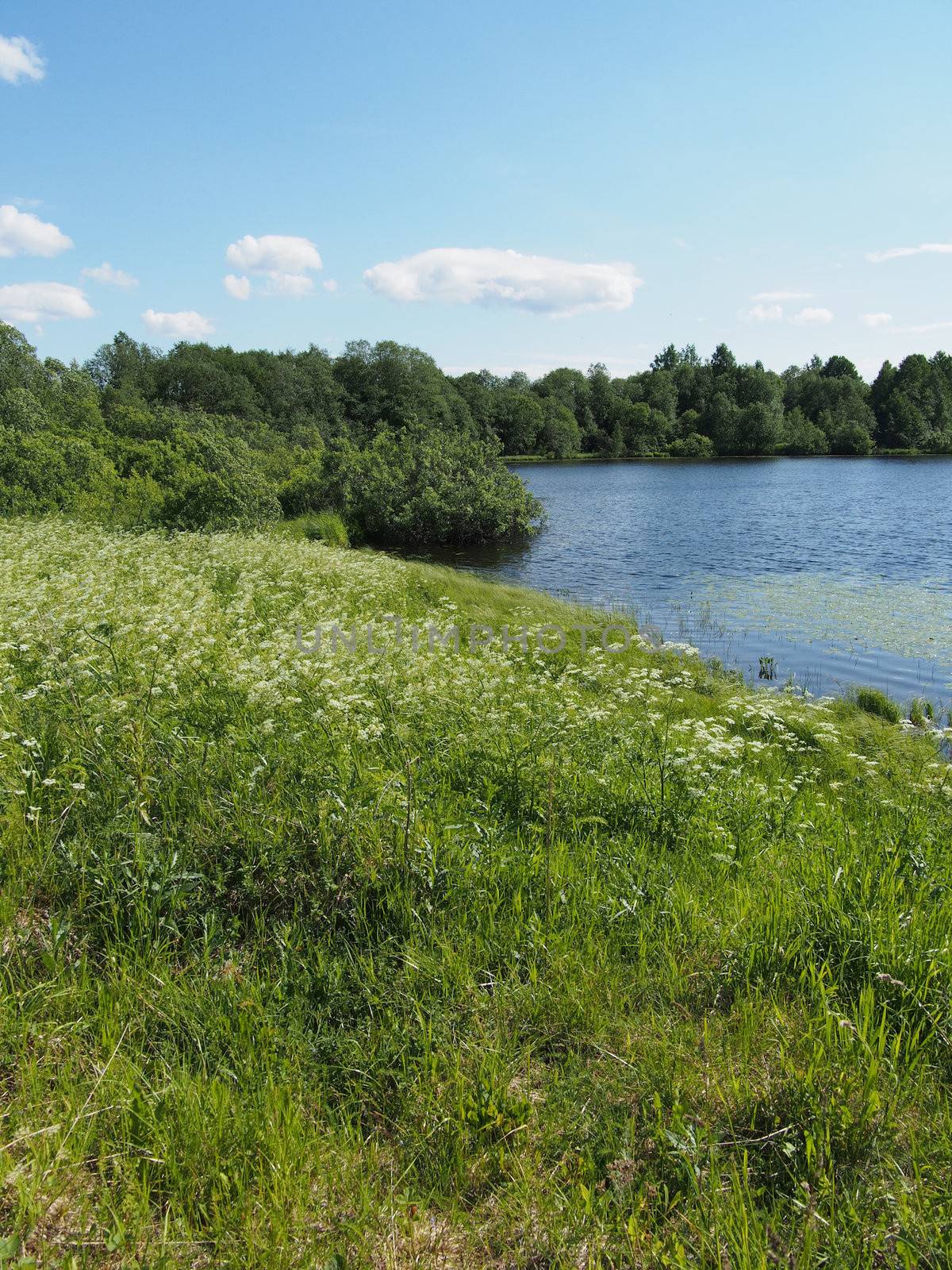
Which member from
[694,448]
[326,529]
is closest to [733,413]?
[694,448]

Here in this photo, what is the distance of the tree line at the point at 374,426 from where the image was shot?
25327 mm

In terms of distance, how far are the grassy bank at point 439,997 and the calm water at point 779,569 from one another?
9398 mm

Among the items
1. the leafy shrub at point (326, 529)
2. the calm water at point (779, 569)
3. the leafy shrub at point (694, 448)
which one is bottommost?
the calm water at point (779, 569)

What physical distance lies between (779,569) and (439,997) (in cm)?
2454

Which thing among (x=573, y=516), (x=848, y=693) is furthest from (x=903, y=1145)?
(x=573, y=516)

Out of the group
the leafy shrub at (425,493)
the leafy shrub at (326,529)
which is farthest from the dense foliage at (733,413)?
the leafy shrub at (326,529)

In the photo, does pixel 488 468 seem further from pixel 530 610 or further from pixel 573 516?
pixel 530 610

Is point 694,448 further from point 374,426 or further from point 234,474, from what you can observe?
point 234,474

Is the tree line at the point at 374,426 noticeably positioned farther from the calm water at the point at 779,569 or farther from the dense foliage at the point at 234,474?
the calm water at the point at 779,569

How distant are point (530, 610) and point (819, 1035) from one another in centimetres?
1356

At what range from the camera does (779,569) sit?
81.9 ft

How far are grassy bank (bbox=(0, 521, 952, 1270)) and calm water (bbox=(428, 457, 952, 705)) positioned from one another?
30.8ft

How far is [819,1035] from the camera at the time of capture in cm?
287

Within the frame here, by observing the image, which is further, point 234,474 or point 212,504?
point 234,474
